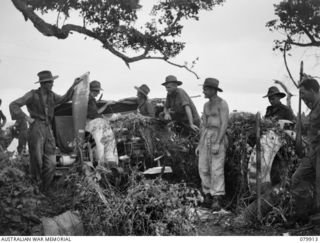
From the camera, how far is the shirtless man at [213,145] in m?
7.54

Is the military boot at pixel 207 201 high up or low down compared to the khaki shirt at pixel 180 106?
down

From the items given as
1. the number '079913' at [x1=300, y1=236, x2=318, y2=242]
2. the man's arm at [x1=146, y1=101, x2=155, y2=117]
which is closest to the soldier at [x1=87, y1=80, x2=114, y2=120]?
the man's arm at [x1=146, y1=101, x2=155, y2=117]

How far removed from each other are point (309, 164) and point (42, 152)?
352cm

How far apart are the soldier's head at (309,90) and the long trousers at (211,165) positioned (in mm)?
1386

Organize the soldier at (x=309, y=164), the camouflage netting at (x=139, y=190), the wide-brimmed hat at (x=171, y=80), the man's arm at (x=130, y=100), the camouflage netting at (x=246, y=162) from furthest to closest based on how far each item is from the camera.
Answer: the man's arm at (x=130, y=100)
the wide-brimmed hat at (x=171, y=80)
the camouflage netting at (x=246, y=162)
the soldier at (x=309, y=164)
the camouflage netting at (x=139, y=190)

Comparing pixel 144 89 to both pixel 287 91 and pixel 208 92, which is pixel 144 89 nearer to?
pixel 208 92

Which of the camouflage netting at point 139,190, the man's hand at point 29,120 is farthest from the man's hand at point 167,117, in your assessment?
the man's hand at point 29,120

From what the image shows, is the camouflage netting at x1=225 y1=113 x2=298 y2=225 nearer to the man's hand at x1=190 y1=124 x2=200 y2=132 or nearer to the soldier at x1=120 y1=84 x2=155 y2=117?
the man's hand at x1=190 y1=124 x2=200 y2=132

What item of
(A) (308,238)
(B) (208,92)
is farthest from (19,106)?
(A) (308,238)

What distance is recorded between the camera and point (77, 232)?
5934mm

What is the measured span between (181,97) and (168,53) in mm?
698

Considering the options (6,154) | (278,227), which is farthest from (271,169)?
(6,154)

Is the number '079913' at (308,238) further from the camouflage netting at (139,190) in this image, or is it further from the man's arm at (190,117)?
the man's arm at (190,117)

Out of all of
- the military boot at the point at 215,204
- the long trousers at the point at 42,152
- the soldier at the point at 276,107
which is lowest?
the military boot at the point at 215,204
